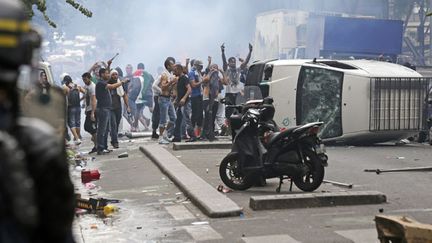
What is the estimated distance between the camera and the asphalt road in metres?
6.95

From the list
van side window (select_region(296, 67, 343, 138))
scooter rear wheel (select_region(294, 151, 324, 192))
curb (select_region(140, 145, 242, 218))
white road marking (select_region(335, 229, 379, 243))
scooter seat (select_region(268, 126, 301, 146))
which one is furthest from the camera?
van side window (select_region(296, 67, 343, 138))

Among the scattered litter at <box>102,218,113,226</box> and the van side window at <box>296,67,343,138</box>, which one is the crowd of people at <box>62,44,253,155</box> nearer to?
the van side window at <box>296,67,343,138</box>

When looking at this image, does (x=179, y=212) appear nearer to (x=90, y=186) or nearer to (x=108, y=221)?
(x=108, y=221)

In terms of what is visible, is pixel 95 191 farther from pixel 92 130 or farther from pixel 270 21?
pixel 270 21

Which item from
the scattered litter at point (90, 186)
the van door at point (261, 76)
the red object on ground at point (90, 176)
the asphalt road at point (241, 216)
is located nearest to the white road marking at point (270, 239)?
the asphalt road at point (241, 216)

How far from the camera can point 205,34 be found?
50.1 m

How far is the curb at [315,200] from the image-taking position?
8.09 metres

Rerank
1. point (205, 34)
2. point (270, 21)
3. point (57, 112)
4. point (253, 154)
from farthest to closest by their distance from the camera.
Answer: point (205, 34) → point (270, 21) → point (253, 154) → point (57, 112)

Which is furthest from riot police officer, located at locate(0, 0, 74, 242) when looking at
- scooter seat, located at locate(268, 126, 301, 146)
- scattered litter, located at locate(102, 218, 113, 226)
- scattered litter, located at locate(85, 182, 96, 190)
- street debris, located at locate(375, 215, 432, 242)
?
scattered litter, located at locate(85, 182, 96, 190)

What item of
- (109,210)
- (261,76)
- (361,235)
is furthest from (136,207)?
(261,76)

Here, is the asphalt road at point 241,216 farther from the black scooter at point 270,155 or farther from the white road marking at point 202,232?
the black scooter at point 270,155

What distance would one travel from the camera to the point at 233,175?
934 cm

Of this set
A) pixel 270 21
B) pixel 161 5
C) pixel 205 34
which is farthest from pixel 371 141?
pixel 161 5

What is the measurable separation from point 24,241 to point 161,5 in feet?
174
